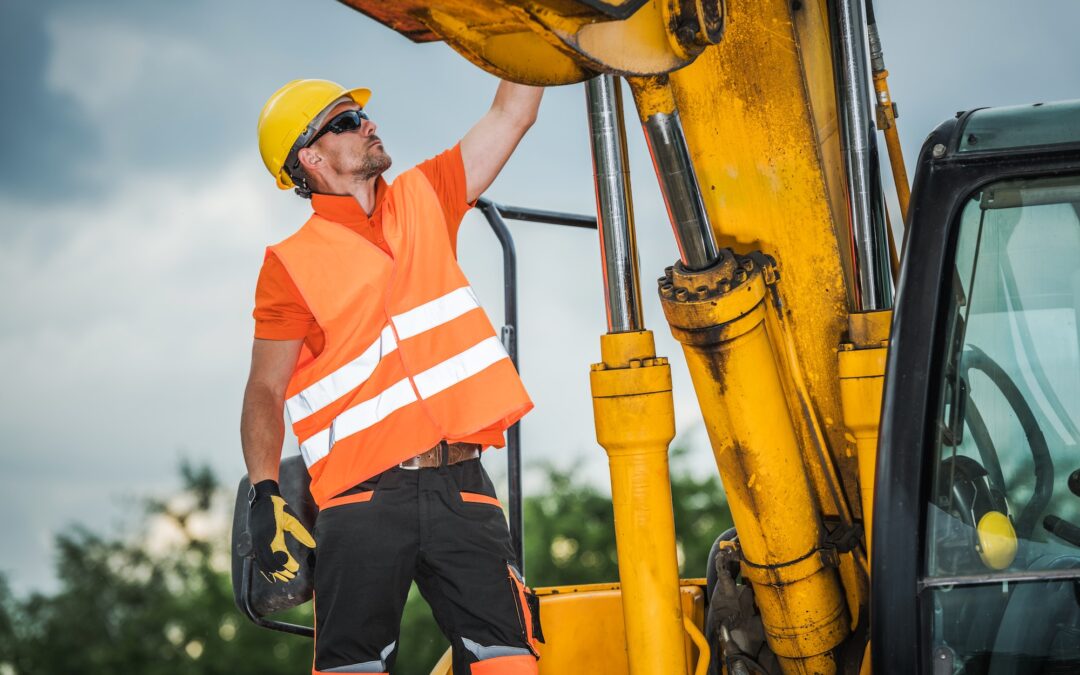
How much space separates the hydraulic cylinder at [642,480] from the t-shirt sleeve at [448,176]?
0.83 metres

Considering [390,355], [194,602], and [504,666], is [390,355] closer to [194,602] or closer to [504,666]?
[504,666]

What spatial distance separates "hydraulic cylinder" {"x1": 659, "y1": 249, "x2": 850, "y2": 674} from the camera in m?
2.34

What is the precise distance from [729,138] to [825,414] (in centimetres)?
65

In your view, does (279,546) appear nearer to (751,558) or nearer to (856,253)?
(751,558)

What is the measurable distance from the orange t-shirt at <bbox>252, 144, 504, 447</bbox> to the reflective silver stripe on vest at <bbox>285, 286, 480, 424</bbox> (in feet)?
0.63

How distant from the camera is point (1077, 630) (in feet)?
6.11

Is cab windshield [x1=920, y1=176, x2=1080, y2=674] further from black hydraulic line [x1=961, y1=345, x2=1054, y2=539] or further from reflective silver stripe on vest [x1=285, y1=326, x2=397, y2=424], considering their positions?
reflective silver stripe on vest [x1=285, y1=326, x2=397, y2=424]

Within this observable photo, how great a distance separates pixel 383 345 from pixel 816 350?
1048mm

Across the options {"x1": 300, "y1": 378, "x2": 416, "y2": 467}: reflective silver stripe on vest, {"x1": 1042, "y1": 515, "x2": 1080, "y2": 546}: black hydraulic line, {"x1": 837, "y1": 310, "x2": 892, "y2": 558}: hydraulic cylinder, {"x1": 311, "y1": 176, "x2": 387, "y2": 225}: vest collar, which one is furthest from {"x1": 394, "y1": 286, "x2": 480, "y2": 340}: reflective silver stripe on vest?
{"x1": 1042, "y1": 515, "x2": 1080, "y2": 546}: black hydraulic line

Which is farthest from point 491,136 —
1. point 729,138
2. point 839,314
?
point 839,314

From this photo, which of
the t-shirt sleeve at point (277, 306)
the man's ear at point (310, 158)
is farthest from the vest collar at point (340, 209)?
the t-shirt sleeve at point (277, 306)

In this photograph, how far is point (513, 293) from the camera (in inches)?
130

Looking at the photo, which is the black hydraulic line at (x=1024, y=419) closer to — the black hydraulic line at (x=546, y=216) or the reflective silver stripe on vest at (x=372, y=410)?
the reflective silver stripe on vest at (x=372, y=410)

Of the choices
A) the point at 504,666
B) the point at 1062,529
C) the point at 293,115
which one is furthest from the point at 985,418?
the point at 293,115
